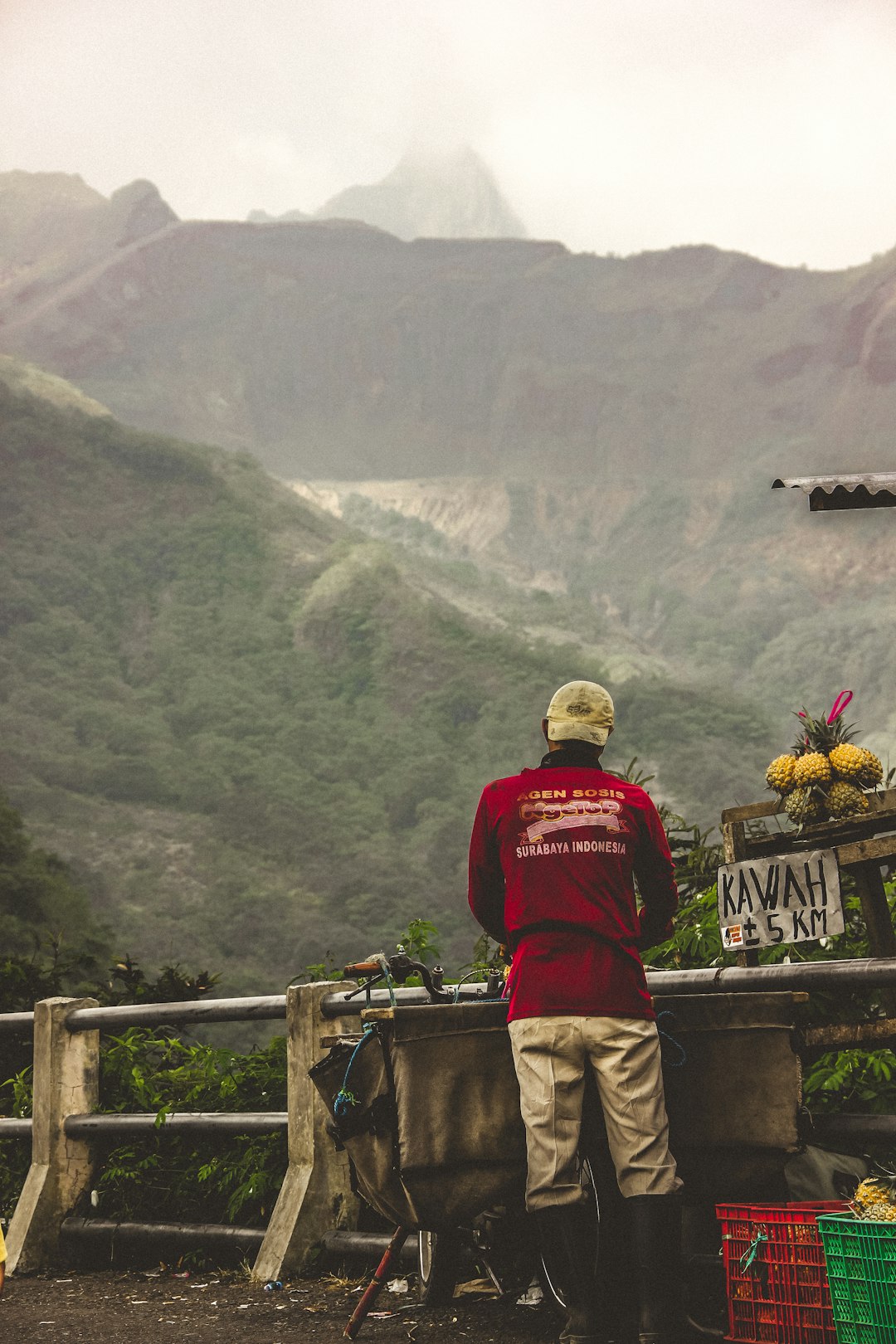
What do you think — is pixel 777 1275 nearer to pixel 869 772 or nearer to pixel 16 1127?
pixel 869 772

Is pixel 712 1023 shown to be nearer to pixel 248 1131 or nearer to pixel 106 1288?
pixel 248 1131

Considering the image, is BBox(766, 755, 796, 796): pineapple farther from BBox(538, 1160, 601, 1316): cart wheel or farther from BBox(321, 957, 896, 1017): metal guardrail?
BBox(538, 1160, 601, 1316): cart wheel

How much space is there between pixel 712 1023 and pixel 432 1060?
32.6 inches

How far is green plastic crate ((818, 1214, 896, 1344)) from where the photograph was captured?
11.8 feet

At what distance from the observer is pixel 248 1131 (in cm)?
629

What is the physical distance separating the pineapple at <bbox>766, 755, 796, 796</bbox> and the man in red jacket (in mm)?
609

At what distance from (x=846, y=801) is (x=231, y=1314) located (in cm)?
294

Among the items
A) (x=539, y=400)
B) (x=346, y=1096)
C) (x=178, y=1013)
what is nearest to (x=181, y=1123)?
(x=178, y=1013)

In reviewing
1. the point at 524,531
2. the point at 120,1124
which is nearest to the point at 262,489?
the point at 524,531

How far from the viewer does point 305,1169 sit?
5.97 meters

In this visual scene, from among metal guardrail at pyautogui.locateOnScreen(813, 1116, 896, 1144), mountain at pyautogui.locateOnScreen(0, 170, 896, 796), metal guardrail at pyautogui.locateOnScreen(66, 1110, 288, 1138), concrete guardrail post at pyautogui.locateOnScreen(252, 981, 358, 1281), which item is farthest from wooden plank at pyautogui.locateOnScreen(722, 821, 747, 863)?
mountain at pyautogui.locateOnScreen(0, 170, 896, 796)

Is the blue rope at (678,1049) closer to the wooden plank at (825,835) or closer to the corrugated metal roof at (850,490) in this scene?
the wooden plank at (825,835)

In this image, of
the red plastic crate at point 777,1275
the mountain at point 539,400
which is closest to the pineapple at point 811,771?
the red plastic crate at point 777,1275

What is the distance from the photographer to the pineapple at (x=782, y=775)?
4875mm
